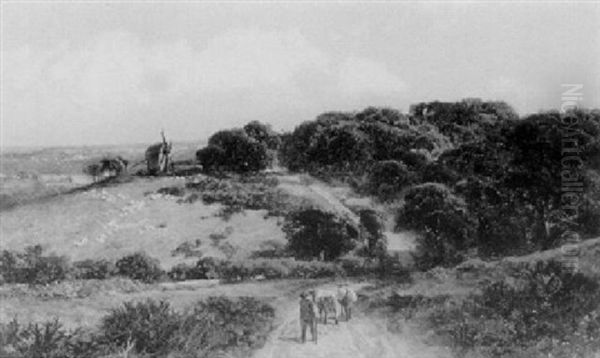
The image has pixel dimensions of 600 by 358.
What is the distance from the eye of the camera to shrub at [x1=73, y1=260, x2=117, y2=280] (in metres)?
24.1

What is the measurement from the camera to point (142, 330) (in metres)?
14.4

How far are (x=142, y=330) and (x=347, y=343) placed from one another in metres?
4.98

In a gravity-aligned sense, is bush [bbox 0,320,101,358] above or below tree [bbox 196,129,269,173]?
below

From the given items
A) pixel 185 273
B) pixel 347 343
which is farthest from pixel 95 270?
pixel 347 343

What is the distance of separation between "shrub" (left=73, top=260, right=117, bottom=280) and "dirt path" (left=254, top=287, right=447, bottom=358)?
29.4ft

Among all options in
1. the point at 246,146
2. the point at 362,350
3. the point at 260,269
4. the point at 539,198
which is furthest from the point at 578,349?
the point at 246,146

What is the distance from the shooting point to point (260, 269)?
80.5 ft

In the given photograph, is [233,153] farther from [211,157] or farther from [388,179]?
[388,179]

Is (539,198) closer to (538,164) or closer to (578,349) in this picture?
(538,164)

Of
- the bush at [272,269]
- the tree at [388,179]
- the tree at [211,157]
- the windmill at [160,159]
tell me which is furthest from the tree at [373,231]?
the windmill at [160,159]

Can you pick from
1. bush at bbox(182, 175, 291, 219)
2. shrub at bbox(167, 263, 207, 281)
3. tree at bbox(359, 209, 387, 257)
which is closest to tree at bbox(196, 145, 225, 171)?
bush at bbox(182, 175, 291, 219)

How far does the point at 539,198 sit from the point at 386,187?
9.87 metres

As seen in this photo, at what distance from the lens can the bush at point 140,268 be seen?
23844 mm

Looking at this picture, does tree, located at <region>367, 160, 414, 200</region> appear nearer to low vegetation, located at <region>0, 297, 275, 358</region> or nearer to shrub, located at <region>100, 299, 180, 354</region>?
low vegetation, located at <region>0, 297, 275, 358</region>
